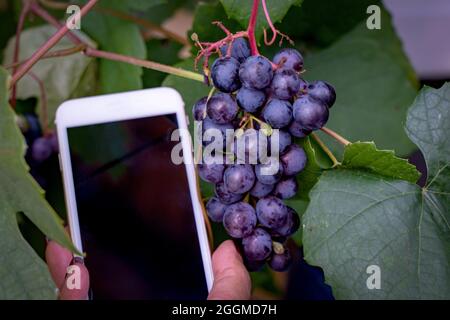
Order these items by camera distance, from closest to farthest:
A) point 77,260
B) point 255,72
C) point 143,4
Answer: point 255,72, point 77,260, point 143,4

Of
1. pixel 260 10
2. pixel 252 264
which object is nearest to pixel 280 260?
pixel 252 264

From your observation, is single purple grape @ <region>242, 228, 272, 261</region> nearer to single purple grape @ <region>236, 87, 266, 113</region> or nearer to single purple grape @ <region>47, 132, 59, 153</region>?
single purple grape @ <region>236, 87, 266, 113</region>

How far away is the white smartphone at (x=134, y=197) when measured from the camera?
0.61 meters

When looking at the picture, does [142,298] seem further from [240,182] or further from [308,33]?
[308,33]

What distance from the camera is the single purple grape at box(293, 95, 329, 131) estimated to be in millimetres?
474

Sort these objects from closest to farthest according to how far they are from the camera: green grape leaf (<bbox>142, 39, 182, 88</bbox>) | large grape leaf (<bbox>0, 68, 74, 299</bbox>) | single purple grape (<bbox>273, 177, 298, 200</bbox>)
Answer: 1. large grape leaf (<bbox>0, 68, 74, 299</bbox>)
2. single purple grape (<bbox>273, 177, 298, 200</bbox>)
3. green grape leaf (<bbox>142, 39, 182, 88</bbox>)

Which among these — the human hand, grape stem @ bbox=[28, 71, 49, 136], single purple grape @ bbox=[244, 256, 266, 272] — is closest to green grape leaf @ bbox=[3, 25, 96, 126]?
grape stem @ bbox=[28, 71, 49, 136]

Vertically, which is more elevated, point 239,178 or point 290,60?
point 290,60

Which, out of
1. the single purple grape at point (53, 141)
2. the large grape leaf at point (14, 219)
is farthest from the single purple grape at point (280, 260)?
the single purple grape at point (53, 141)

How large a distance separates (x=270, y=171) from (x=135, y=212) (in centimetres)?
21

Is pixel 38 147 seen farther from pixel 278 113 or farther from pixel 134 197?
pixel 278 113

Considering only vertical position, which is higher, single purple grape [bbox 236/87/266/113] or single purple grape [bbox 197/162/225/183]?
single purple grape [bbox 236/87/266/113]

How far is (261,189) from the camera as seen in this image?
517 mm

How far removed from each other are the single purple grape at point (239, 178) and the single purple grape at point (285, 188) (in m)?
0.03
